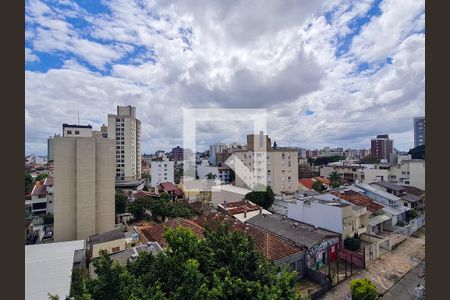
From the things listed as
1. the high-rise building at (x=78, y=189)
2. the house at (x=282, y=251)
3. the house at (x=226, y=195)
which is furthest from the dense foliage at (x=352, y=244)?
the high-rise building at (x=78, y=189)

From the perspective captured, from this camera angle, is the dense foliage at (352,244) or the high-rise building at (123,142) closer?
the dense foliage at (352,244)

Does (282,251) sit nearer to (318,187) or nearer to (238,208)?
(238,208)

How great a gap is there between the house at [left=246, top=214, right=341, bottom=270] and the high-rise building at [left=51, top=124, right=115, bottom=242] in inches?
365

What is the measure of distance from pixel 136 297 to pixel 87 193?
37.5 ft

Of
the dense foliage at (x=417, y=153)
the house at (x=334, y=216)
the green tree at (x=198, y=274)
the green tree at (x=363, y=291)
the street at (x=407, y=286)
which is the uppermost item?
the dense foliage at (x=417, y=153)

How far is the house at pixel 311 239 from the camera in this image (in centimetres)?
880

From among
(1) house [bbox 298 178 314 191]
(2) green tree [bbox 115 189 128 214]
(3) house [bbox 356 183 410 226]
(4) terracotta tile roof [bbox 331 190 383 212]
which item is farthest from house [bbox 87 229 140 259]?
(1) house [bbox 298 178 314 191]

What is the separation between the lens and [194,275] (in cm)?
348

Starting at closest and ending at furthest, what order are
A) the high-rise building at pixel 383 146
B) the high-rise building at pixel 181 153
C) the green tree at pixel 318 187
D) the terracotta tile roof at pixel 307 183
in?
the high-rise building at pixel 181 153, the green tree at pixel 318 187, the terracotta tile roof at pixel 307 183, the high-rise building at pixel 383 146

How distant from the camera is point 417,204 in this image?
15.9 m

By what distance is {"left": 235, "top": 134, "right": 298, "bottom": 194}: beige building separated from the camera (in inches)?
882

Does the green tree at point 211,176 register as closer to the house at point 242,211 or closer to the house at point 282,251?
the house at point 242,211

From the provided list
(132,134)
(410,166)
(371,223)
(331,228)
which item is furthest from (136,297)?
(132,134)

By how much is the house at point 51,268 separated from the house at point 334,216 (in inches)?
389
